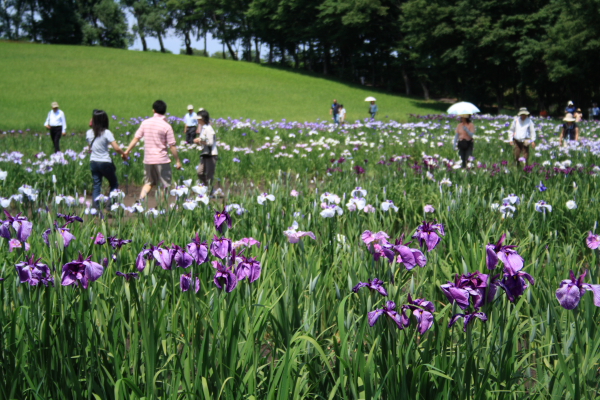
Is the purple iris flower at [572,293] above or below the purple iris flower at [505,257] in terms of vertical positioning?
below

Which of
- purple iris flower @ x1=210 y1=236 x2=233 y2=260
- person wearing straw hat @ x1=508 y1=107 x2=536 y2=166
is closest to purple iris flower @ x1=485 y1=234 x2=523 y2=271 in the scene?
purple iris flower @ x1=210 y1=236 x2=233 y2=260

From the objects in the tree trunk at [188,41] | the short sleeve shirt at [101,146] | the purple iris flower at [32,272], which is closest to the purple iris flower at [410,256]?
the purple iris flower at [32,272]

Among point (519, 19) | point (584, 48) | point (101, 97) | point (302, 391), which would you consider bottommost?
point (302, 391)

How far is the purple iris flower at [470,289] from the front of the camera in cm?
138

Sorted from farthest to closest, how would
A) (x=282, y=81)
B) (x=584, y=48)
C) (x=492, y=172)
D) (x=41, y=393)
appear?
(x=282, y=81) → (x=584, y=48) → (x=492, y=172) → (x=41, y=393)

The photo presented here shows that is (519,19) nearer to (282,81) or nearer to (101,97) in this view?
(282,81)

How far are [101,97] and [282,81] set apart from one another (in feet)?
51.5

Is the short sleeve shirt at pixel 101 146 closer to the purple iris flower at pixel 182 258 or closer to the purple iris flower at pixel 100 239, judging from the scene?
the purple iris flower at pixel 100 239

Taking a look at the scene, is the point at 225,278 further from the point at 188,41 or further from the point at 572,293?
the point at 188,41

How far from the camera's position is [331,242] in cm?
329

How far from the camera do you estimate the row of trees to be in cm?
2930

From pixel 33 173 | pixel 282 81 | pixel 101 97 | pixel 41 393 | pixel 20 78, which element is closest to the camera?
pixel 41 393

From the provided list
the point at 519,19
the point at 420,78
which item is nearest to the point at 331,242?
the point at 519,19

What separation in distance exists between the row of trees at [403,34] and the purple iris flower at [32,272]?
95.8ft
